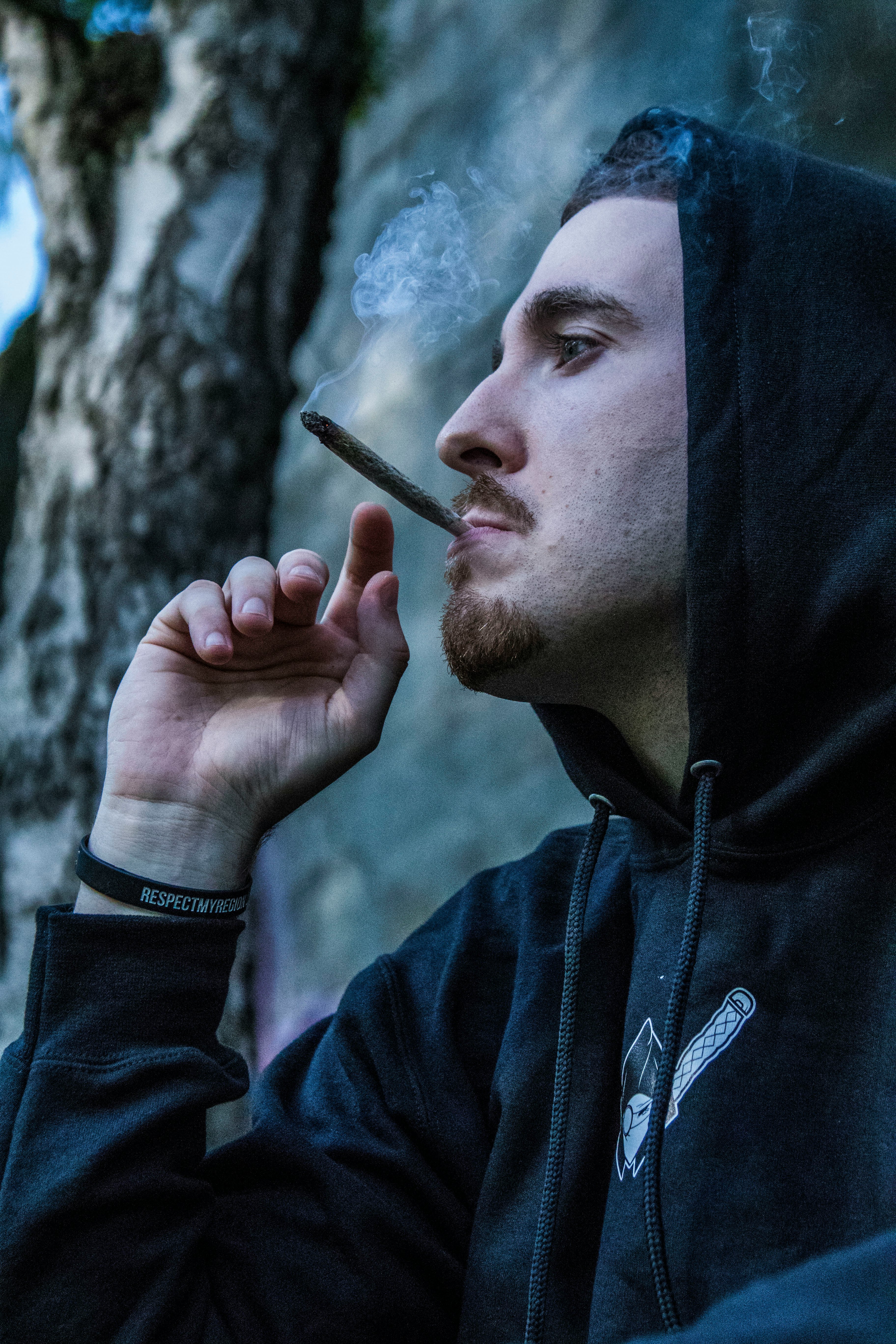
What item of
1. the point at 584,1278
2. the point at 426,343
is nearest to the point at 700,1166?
the point at 584,1278

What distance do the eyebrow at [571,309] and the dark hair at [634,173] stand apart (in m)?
0.23

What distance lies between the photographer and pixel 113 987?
4.59 ft

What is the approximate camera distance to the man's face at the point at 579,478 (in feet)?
5.00

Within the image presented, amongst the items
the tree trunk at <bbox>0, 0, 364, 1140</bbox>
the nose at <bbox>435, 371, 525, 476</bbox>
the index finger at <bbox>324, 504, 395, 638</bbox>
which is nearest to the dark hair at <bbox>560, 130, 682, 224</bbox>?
the nose at <bbox>435, 371, 525, 476</bbox>

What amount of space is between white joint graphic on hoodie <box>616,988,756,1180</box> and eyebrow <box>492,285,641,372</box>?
39.9 inches

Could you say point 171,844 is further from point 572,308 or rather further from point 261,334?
point 261,334

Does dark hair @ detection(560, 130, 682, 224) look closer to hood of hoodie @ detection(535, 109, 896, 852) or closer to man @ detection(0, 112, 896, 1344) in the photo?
man @ detection(0, 112, 896, 1344)

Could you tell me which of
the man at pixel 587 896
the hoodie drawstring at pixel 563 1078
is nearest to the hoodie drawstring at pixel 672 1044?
the man at pixel 587 896

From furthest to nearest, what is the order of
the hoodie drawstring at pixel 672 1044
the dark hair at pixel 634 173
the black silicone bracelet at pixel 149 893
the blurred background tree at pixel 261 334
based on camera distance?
the blurred background tree at pixel 261 334, the dark hair at pixel 634 173, the black silicone bracelet at pixel 149 893, the hoodie drawstring at pixel 672 1044

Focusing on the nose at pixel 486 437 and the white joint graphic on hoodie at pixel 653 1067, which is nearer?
the white joint graphic on hoodie at pixel 653 1067

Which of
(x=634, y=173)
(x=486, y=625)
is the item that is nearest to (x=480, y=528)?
(x=486, y=625)

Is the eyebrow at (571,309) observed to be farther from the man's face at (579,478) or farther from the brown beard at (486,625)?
the brown beard at (486,625)

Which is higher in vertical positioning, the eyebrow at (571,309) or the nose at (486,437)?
the eyebrow at (571,309)

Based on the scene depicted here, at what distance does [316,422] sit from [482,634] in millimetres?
400
